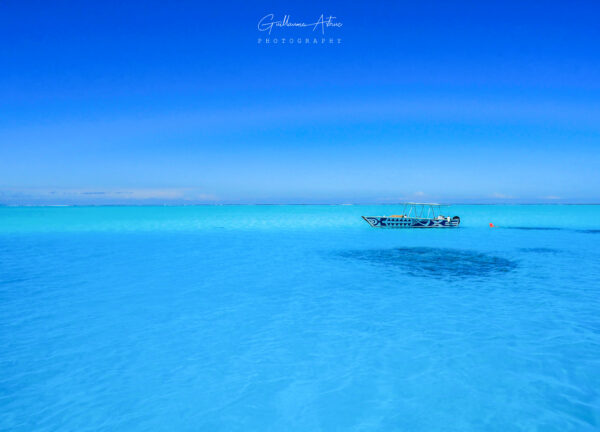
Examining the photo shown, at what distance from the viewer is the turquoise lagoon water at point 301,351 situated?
6.17 metres

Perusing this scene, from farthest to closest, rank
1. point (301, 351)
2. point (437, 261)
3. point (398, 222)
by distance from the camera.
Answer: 1. point (398, 222)
2. point (437, 261)
3. point (301, 351)

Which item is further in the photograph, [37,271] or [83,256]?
[83,256]

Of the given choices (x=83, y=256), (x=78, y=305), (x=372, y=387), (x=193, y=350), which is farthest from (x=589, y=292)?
(x=83, y=256)

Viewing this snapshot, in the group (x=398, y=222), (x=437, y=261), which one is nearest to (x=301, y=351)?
(x=437, y=261)

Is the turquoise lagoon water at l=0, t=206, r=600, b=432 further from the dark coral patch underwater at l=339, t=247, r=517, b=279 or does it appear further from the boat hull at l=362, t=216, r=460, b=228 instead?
the boat hull at l=362, t=216, r=460, b=228

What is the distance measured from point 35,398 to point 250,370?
13.0ft

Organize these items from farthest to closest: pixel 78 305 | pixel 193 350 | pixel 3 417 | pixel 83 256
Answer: pixel 83 256 < pixel 78 305 < pixel 193 350 < pixel 3 417

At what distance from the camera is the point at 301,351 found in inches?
340

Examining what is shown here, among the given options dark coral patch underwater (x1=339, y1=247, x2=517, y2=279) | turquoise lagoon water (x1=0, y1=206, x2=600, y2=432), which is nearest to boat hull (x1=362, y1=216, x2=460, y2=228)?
dark coral patch underwater (x1=339, y1=247, x2=517, y2=279)

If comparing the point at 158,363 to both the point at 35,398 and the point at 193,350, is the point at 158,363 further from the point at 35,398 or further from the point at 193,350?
the point at 35,398

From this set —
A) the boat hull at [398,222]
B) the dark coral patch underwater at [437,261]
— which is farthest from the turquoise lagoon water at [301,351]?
the boat hull at [398,222]

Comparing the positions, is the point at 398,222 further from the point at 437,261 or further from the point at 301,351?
the point at 301,351

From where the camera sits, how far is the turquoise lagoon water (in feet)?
20.2

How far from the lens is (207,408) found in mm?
6367
